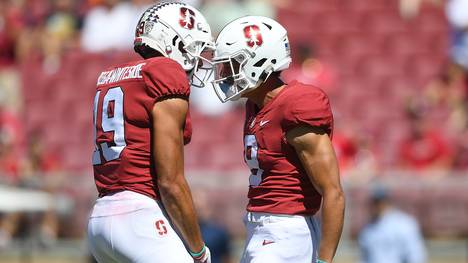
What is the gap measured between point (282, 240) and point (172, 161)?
600mm

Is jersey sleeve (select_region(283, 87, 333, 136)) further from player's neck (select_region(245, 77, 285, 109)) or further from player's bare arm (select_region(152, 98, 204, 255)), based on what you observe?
player's bare arm (select_region(152, 98, 204, 255))

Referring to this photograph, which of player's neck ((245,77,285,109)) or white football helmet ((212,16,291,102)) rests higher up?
white football helmet ((212,16,291,102))

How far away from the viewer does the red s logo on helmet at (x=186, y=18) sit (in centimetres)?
507

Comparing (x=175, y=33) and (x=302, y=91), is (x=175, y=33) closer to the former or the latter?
(x=175, y=33)

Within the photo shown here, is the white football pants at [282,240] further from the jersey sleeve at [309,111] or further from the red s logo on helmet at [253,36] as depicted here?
the red s logo on helmet at [253,36]

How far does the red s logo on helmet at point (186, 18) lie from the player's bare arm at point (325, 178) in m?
0.72

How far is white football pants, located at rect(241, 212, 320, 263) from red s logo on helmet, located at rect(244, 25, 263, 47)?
0.77m

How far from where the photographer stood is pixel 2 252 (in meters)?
11.6

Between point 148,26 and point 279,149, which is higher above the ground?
point 148,26

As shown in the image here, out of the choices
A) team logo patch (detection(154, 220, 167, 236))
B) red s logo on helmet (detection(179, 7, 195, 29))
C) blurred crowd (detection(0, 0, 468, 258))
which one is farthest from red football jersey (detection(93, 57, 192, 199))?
blurred crowd (detection(0, 0, 468, 258))

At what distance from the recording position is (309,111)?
477 cm

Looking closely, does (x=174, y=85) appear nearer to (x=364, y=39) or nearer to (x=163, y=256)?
(x=163, y=256)

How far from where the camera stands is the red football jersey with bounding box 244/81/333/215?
485 centimetres

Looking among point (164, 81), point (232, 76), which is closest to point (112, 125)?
point (164, 81)
